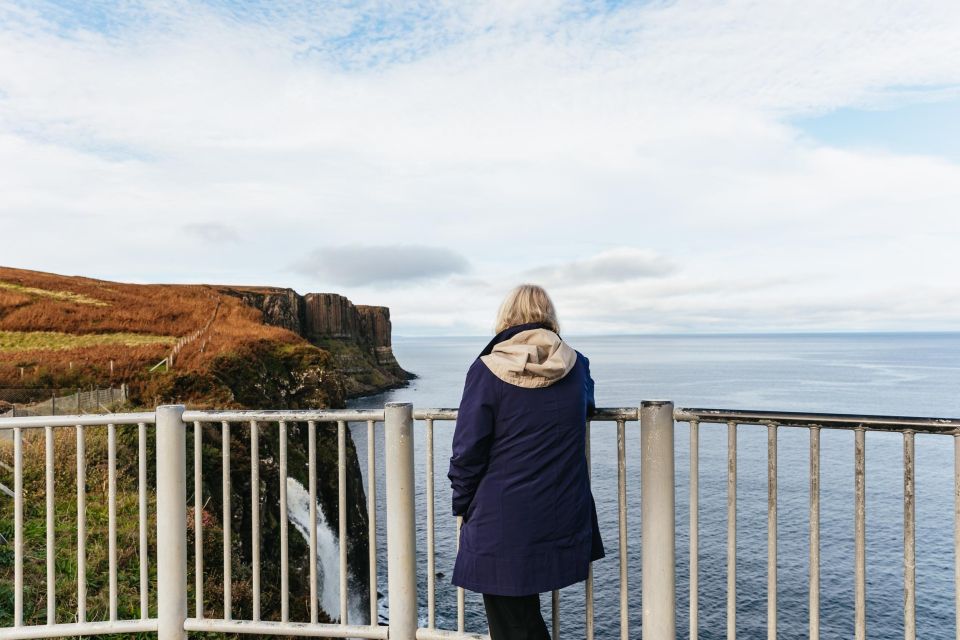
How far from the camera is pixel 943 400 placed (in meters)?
75.4

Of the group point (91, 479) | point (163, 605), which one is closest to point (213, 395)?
point (91, 479)

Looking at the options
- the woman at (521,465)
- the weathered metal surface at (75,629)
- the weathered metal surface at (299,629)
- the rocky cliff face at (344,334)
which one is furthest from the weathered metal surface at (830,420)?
the rocky cliff face at (344,334)

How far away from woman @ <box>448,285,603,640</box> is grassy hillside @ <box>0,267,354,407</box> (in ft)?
61.7

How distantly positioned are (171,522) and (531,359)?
2.61 meters

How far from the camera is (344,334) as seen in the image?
122 meters

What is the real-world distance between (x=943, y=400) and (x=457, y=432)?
296ft

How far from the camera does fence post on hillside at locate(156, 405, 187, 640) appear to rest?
3986mm

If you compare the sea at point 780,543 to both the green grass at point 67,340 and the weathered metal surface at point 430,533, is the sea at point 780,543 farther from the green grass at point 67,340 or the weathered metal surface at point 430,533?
the green grass at point 67,340

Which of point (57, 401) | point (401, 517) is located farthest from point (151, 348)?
point (401, 517)

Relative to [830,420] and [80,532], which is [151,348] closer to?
[80,532]

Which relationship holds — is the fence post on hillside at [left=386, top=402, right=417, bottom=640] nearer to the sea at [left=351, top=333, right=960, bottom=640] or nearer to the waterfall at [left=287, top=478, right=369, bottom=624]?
the sea at [left=351, top=333, right=960, bottom=640]

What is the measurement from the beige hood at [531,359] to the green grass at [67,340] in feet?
91.9

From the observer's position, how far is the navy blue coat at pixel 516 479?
300 cm

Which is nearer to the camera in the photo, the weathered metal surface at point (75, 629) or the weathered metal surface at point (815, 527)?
the weathered metal surface at point (815, 527)
